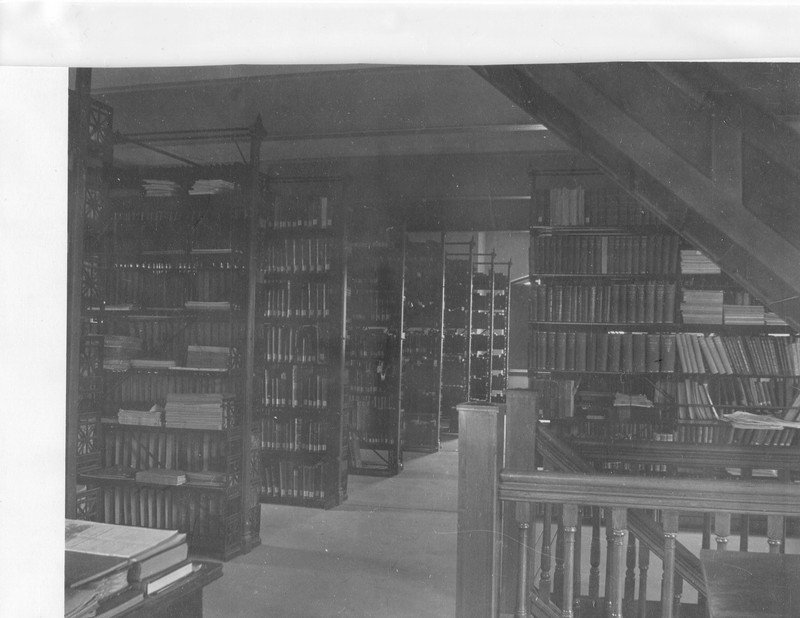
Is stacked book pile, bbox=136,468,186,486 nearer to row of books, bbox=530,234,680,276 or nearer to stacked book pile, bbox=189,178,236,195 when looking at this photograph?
stacked book pile, bbox=189,178,236,195

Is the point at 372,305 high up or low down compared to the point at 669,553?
up

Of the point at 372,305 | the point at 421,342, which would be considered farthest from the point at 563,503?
the point at 421,342

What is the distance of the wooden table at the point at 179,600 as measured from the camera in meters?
1.53

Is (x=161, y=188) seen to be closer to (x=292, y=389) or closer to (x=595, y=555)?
(x=292, y=389)

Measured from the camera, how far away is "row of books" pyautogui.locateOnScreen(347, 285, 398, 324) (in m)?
6.00

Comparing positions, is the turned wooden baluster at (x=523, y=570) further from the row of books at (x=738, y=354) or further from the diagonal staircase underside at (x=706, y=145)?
the row of books at (x=738, y=354)

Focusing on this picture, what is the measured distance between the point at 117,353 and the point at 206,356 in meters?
0.52

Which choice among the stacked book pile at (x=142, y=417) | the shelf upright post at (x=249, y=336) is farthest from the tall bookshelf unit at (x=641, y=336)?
the stacked book pile at (x=142, y=417)

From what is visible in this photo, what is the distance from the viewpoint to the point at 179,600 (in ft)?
5.60

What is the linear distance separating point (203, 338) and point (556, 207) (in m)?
2.68

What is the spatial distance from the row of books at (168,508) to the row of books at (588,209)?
3.00 m

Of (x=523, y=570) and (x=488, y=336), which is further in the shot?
(x=488, y=336)

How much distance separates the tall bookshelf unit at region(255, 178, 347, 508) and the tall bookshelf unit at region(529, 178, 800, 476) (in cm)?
148

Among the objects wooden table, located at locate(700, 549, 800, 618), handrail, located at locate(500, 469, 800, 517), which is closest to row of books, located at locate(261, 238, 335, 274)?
handrail, located at locate(500, 469, 800, 517)
